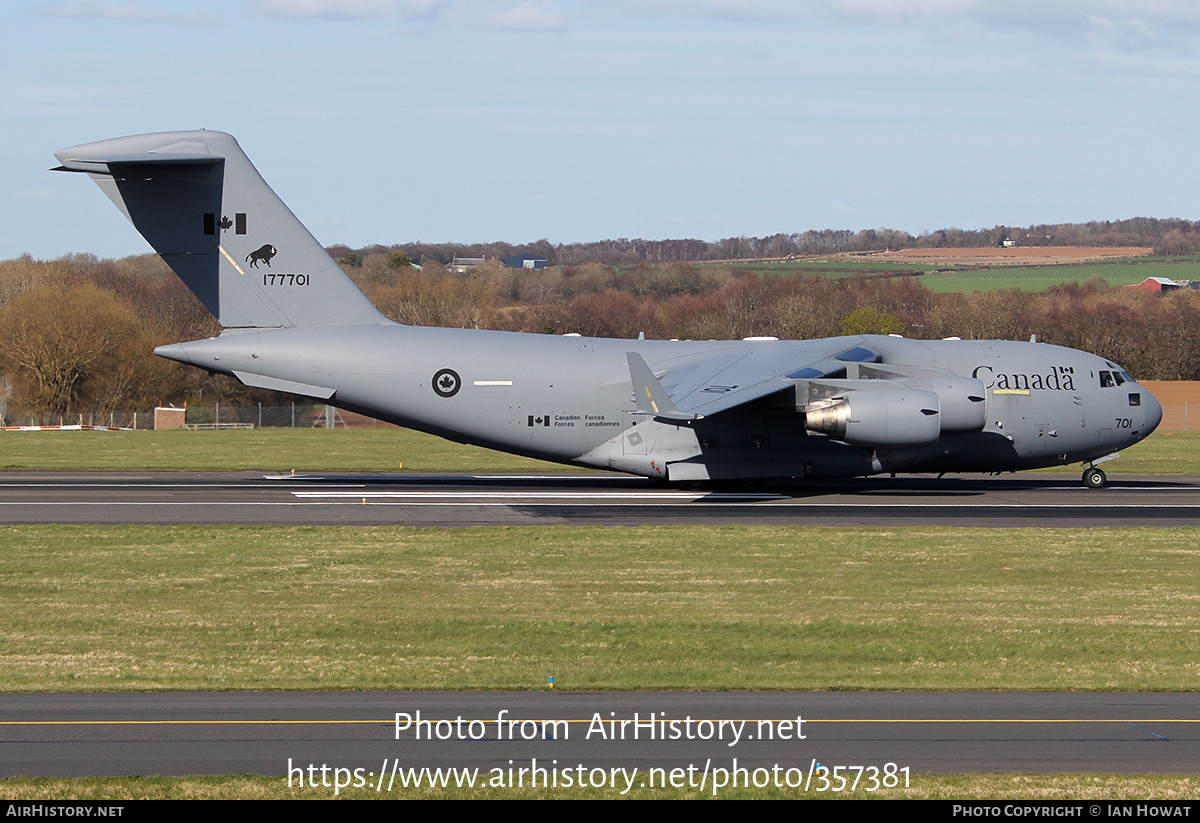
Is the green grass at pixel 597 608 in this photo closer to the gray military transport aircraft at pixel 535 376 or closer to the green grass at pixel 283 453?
the gray military transport aircraft at pixel 535 376

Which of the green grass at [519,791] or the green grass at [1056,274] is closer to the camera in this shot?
the green grass at [519,791]

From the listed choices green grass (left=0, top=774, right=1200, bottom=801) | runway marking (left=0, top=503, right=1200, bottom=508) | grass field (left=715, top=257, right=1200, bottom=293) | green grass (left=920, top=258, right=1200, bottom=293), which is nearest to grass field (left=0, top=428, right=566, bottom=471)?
runway marking (left=0, top=503, right=1200, bottom=508)

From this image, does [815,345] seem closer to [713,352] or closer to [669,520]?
[713,352]

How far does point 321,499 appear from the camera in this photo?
2694cm

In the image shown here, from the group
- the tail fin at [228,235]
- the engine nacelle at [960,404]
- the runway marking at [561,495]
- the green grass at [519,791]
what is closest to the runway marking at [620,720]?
the green grass at [519,791]

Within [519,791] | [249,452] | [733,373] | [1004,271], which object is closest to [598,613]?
[519,791]

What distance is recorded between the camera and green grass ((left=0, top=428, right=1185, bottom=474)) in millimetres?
37562

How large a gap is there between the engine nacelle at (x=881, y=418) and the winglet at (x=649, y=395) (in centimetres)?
369

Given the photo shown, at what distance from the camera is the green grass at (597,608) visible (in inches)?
453

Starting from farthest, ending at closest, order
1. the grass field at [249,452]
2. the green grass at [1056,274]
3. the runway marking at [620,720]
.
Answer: the green grass at [1056,274], the grass field at [249,452], the runway marking at [620,720]

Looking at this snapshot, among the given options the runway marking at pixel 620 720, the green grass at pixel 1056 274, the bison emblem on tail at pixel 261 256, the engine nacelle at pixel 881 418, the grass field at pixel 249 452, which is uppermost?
the green grass at pixel 1056 274

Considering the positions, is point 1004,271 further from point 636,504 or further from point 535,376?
point 636,504
